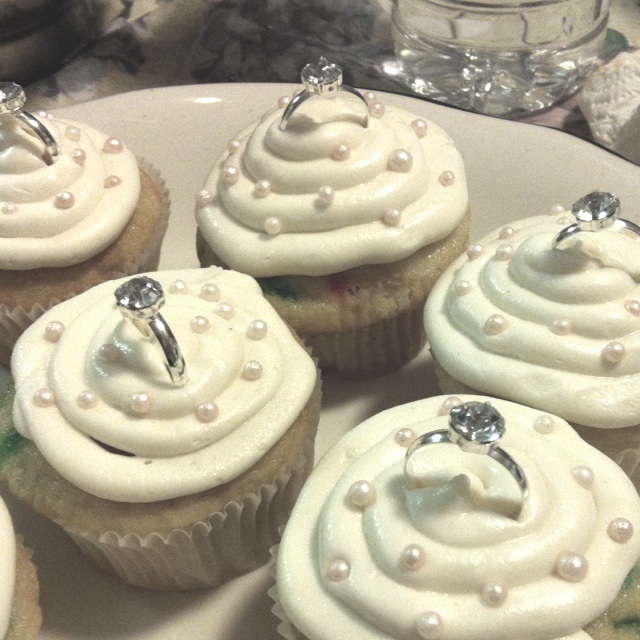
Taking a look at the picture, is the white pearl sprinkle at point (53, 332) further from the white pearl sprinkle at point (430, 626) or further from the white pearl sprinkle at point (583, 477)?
the white pearl sprinkle at point (583, 477)

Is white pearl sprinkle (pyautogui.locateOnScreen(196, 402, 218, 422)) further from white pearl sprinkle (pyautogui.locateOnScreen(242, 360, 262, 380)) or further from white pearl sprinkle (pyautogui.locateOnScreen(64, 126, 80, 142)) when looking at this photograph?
white pearl sprinkle (pyautogui.locateOnScreen(64, 126, 80, 142))

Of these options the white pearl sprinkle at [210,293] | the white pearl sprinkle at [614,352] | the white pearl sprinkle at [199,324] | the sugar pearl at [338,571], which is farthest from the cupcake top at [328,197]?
the sugar pearl at [338,571]

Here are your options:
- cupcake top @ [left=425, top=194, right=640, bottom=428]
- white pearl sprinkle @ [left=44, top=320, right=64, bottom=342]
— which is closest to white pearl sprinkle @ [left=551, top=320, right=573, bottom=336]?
cupcake top @ [left=425, top=194, right=640, bottom=428]

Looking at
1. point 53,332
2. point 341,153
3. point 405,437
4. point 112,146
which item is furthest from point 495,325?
point 112,146

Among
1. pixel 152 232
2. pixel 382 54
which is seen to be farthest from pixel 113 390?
pixel 382 54

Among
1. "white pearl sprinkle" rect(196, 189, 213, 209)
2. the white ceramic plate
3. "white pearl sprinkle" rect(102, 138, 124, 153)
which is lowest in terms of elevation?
the white ceramic plate

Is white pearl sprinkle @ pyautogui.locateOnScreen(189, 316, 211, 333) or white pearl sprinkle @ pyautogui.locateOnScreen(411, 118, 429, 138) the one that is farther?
white pearl sprinkle @ pyautogui.locateOnScreen(411, 118, 429, 138)

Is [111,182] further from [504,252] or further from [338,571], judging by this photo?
[338,571]
